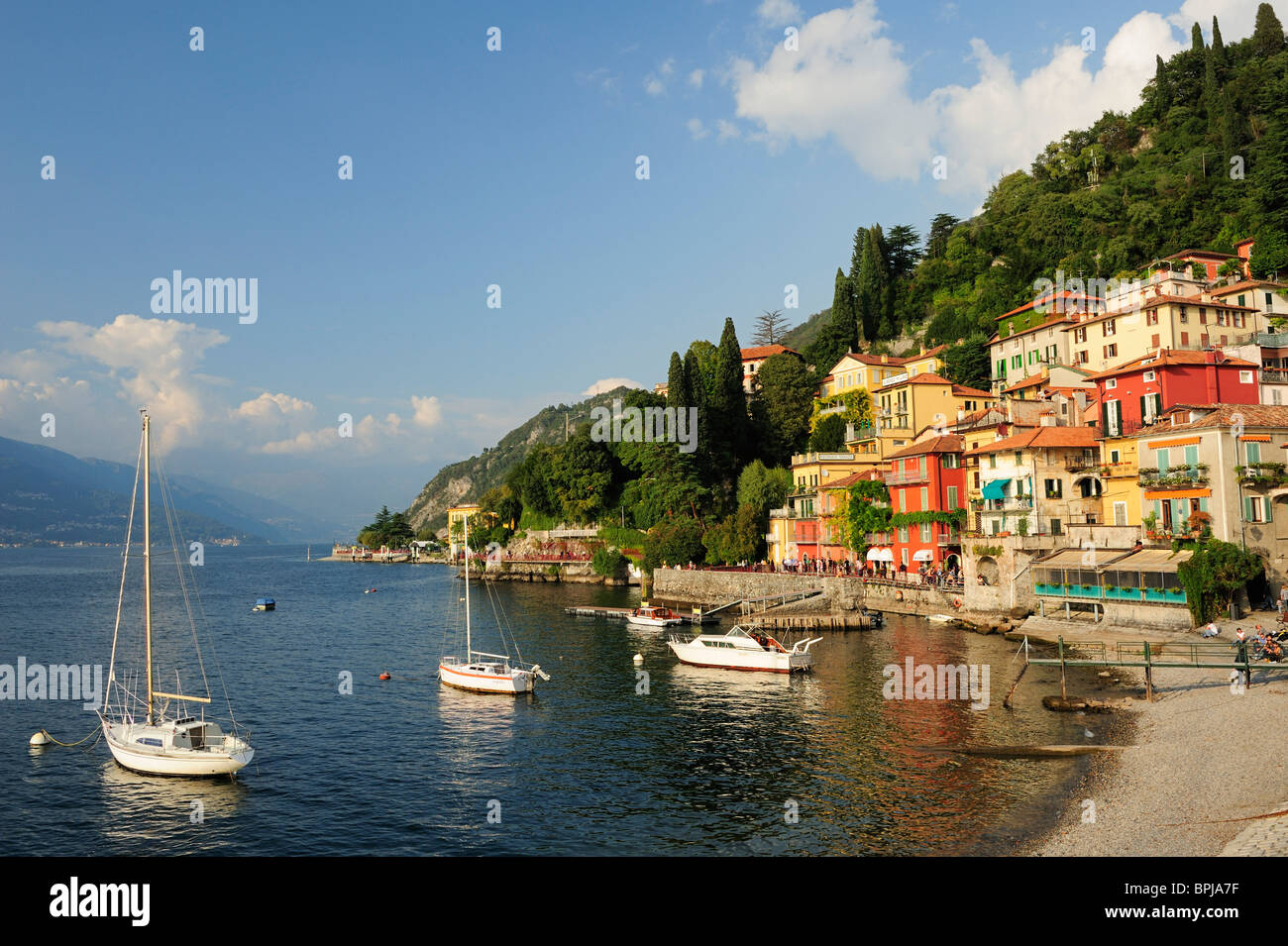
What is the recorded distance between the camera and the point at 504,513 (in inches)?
5566

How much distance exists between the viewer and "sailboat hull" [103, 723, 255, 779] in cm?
3019

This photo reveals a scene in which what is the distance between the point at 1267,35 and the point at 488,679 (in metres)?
132

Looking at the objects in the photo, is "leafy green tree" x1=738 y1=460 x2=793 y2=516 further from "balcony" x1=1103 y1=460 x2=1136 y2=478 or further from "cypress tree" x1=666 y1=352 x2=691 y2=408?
"balcony" x1=1103 y1=460 x2=1136 y2=478

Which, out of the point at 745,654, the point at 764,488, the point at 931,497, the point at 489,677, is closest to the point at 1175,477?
the point at 931,497

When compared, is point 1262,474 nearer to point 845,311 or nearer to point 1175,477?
point 1175,477

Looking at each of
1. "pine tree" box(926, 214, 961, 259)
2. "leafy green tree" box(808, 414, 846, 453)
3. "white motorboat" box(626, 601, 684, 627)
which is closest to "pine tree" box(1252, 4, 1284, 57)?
"pine tree" box(926, 214, 961, 259)

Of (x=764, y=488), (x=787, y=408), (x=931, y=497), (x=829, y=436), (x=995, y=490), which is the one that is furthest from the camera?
(x=787, y=408)

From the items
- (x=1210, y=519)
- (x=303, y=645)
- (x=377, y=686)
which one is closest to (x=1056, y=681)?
(x=1210, y=519)

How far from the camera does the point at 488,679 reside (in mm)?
44625

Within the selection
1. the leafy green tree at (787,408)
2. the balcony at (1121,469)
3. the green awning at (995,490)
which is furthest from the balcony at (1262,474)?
the leafy green tree at (787,408)

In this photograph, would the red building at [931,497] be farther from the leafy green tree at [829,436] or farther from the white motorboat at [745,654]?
the white motorboat at [745,654]
